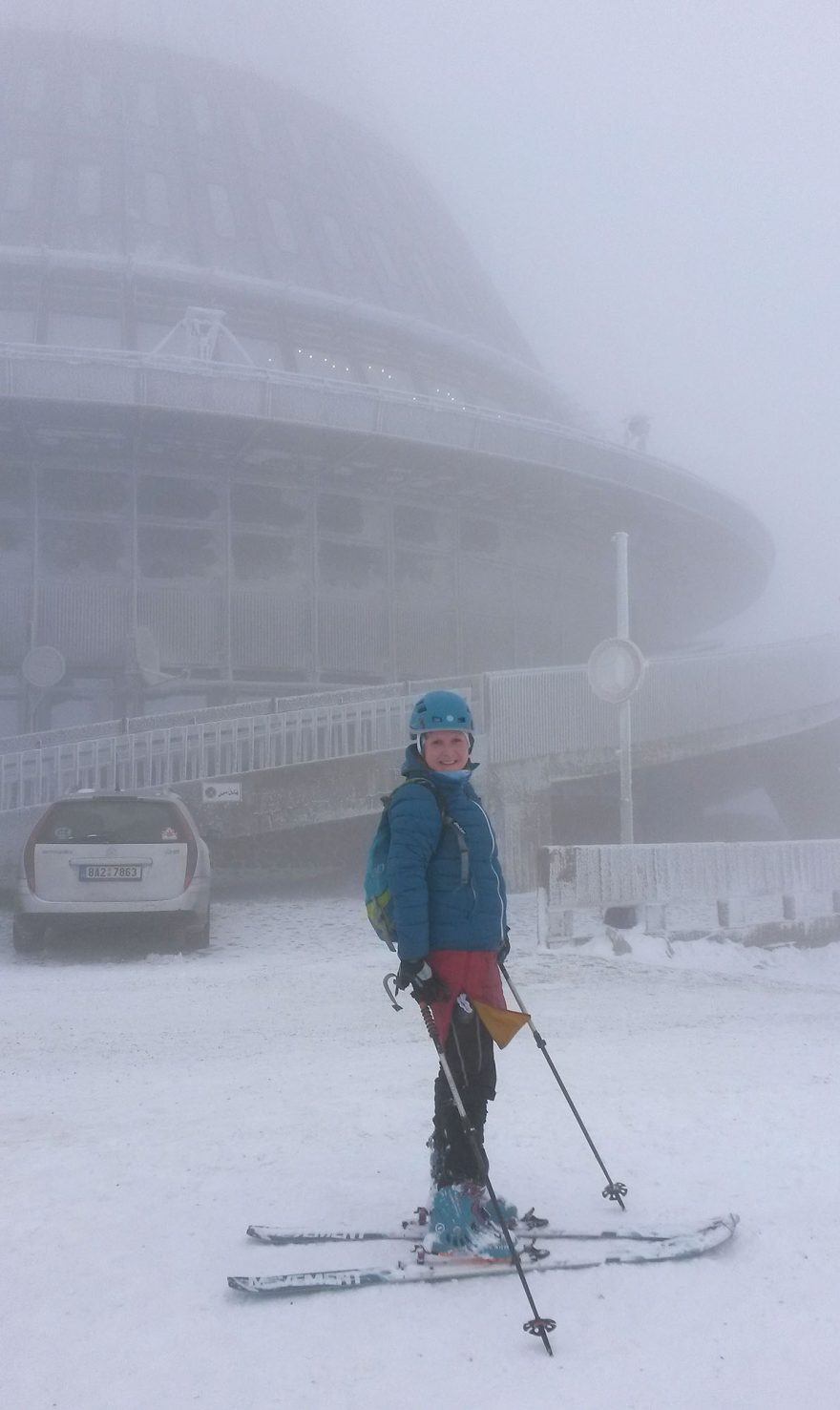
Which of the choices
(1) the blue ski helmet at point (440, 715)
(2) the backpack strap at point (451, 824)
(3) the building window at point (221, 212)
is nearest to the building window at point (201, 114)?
(3) the building window at point (221, 212)

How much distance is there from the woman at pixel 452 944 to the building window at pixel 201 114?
121 feet

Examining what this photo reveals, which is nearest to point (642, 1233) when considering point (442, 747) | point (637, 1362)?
point (637, 1362)

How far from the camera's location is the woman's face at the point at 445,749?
4172 mm

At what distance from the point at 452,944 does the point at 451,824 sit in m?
0.40

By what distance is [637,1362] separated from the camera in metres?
3.18

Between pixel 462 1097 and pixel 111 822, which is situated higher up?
pixel 111 822

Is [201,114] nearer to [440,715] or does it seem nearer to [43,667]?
[43,667]

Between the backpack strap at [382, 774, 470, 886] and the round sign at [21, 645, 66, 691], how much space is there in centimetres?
1801

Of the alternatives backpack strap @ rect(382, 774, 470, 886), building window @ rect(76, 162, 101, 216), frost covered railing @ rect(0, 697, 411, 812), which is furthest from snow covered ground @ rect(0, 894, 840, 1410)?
building window @ rect(76, 162, 101, 216)

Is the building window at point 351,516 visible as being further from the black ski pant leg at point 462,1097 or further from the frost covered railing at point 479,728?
the black ski pant leg at point 462,1097

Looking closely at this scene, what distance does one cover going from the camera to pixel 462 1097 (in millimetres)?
4035

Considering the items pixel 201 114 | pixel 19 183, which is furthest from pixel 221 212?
pixel 201 114

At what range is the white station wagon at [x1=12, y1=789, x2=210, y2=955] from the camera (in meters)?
10.9

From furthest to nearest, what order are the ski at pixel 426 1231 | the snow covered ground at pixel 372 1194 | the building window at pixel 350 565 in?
the building window at pixel 350 565, the ski at pixel 426 1231, the snow covered ground at pixel 372 1194
